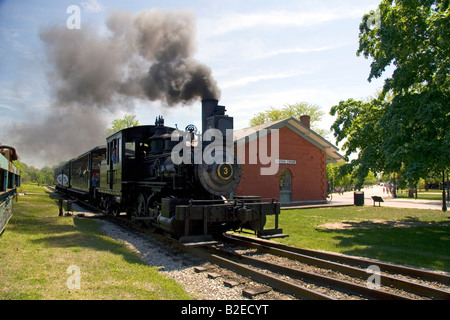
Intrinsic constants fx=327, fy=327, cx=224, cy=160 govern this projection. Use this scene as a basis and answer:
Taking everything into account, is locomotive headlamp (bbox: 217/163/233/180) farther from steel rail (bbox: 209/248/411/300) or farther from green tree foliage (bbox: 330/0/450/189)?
green tree foliage (bbox: 330/0/450/189)

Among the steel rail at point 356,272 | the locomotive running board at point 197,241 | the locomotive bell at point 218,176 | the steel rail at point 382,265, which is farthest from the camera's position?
the locomotive bell at point 218,176

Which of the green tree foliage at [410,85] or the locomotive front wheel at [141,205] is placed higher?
the green tree foliage at [410,85]

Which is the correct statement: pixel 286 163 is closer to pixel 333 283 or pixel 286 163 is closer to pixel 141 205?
pixel 141 205

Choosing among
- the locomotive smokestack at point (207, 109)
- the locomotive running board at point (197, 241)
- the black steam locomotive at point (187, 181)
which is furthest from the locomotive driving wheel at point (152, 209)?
the locomotive smokestack at point (207, 109)

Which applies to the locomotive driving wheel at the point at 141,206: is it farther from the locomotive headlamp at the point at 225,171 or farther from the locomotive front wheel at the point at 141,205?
the locomotive headlamp at the point at 225,171

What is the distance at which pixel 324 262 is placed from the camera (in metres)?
6.74

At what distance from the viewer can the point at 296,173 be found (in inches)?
967

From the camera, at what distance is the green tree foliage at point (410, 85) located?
10.6 metres

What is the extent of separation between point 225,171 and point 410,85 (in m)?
8.36

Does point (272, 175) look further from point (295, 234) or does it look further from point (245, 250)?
point (245, 250)

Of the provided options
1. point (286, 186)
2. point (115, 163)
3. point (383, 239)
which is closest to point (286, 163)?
point (286, 186)

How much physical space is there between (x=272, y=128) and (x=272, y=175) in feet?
11.0

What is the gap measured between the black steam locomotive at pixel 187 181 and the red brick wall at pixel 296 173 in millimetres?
10926

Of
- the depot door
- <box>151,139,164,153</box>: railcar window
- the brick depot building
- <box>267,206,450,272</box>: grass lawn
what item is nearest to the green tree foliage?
<box>267,206,450,272</box>: grass lawn
